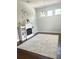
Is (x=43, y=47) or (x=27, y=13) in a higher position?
(x=27, y=13)

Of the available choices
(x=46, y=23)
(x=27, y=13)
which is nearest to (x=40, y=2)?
(x=27, y=13)

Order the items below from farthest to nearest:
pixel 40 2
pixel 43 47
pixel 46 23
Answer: pixel 46 23
pixel 40 2
pixel 43 47

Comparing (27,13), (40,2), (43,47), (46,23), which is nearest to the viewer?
(43,47)

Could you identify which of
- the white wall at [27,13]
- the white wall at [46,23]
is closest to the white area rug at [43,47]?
the white wall at [46,23]

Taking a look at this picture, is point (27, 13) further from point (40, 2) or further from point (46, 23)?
point (46, 23)

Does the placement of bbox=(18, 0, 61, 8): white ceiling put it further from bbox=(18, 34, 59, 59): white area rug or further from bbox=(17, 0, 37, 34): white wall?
bbox=(18, 34, 59, 59): white area rug

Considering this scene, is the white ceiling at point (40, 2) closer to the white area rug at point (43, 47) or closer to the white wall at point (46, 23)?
the white wall at point (46, 23)

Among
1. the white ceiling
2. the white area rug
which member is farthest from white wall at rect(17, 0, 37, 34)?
the white area rug

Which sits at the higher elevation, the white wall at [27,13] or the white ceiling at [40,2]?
the white ceiling at [40,2]

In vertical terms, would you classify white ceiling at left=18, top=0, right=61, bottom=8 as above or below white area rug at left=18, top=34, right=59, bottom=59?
above
